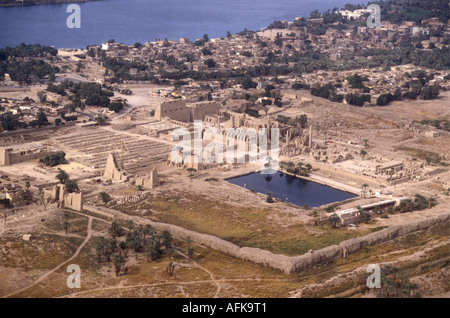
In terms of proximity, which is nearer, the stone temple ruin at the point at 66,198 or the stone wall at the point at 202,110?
the stone temple ruin at the point at 66,198

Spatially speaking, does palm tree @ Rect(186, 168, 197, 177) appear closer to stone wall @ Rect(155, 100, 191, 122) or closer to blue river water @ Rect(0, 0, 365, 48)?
stone wall @ Rect(155, 100, 191, 122)

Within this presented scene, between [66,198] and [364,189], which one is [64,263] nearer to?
[66,198]

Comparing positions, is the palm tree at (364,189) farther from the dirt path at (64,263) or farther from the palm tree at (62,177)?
the palm tree at (62,177)

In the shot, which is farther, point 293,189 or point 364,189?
point 293,189

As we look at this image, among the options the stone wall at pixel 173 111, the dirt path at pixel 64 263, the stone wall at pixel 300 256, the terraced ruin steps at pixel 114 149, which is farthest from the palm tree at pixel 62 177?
the stone wall at pixel 173 111

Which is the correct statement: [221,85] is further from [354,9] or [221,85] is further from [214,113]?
[354,9]

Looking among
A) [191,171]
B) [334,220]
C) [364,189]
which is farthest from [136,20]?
[334,220]
